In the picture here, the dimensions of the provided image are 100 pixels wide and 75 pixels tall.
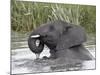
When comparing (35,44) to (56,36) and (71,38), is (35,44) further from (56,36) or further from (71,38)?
(71,38)

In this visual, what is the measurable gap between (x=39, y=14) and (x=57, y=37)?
1.10ft

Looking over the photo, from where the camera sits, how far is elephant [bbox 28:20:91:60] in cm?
246

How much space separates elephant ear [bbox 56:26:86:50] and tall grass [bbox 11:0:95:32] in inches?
3.4

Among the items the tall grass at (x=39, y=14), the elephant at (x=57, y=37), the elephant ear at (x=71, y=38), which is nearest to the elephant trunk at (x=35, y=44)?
the elephant at (x=57, y=37)

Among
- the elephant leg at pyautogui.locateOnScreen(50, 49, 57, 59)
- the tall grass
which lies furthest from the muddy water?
the tall grass

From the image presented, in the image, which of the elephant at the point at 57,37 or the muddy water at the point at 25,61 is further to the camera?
the elephant at the point at 57,37

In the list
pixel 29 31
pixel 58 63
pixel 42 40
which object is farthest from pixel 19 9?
pixel 58 63

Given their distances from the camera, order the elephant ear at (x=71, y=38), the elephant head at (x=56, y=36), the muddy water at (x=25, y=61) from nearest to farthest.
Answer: the muddy water at (x=25, y=61)
the elephant head at (x=56, y=36)
the elephant ear at (x=71, y=38)

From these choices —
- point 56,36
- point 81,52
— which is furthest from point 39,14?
point 81,52

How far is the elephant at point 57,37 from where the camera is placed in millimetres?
2455

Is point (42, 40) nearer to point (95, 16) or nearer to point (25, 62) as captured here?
point (25, 62)

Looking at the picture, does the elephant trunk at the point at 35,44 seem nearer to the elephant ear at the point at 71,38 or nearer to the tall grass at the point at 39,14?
the tall grass at the point at 39,14

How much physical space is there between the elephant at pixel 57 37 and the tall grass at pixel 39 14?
0.20ft

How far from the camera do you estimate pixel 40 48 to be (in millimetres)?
2461
